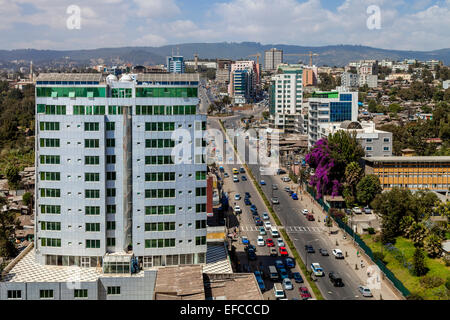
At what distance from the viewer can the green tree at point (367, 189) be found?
34750mm

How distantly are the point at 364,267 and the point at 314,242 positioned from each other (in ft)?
14.7

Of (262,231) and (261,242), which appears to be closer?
(261,242)

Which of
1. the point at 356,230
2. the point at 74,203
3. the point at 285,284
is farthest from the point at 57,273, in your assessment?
the point at 356,230

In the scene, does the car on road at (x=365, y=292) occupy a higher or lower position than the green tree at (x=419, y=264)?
lower

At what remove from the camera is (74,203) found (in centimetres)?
1867

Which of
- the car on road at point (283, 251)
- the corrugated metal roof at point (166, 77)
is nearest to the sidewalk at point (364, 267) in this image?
the car on road at point (283, 251)

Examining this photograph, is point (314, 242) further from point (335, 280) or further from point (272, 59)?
point (272, 59)

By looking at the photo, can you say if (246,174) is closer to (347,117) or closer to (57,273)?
(347,117)

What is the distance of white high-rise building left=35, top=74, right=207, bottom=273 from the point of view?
18.5 m

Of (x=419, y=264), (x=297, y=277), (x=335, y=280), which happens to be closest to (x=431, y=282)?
(x=419, y=264)

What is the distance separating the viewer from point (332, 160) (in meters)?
35.9

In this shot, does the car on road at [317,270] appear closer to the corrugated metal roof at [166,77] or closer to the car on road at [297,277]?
the car on road at [297,277]

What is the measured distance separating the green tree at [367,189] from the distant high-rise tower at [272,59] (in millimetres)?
154142

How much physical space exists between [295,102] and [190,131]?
56.5 metres
